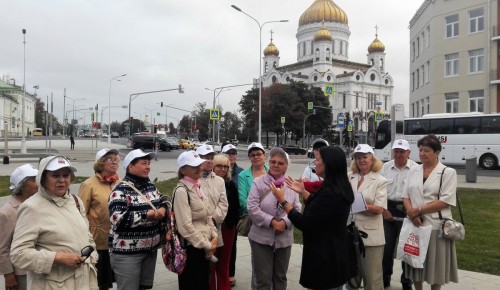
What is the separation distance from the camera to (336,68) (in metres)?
99.8

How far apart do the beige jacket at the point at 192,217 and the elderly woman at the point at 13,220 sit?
1.26 meters

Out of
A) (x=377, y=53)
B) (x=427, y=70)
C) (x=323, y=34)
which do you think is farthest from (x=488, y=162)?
(x=377, y=53)

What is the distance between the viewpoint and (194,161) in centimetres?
416

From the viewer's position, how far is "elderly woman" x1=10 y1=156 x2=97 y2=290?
9.65 ft

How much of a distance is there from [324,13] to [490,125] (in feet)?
248

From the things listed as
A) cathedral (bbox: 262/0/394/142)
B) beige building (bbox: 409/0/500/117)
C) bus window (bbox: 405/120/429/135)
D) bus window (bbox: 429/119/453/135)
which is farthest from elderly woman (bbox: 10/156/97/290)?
cathedral (bbox: 262/0/394/142)

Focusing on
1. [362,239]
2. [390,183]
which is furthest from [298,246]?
[362,239]

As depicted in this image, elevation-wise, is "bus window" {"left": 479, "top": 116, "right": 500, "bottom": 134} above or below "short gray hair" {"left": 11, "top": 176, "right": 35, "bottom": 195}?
above

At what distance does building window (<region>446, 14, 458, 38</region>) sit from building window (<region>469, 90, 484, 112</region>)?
5358mm

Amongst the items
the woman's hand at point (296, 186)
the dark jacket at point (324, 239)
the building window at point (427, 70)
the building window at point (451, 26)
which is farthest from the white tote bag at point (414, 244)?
the building window at point (427, 70)

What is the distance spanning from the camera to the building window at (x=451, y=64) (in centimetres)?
3721

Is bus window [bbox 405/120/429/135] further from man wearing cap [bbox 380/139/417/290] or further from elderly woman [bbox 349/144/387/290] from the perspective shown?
elderly woman [bbox 349/144/387/290]

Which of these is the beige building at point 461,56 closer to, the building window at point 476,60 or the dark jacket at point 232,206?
the building window at point 476,60

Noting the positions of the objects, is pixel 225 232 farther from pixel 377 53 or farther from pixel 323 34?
pixel 377 53
